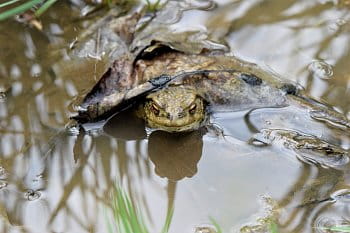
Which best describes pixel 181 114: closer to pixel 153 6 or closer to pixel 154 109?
pixel 154 109

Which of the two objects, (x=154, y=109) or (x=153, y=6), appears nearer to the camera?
(x=154, y=109)

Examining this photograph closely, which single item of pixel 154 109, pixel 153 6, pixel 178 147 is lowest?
pixel 178 147

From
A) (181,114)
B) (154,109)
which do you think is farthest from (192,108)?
(154,109)

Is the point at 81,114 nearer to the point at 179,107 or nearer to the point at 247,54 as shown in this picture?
the point at 179,107

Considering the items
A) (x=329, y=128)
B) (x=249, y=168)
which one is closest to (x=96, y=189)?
(x=249, y=168)

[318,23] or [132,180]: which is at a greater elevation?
[318,23]

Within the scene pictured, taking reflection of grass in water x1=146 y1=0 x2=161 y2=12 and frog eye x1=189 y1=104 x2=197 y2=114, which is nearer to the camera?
frog eye x1=189 y1=104 x2=197 y2=114

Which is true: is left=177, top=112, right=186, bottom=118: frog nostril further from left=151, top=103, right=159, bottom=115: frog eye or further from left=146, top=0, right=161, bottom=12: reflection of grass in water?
left=146, top=0, right=161, bottom=12: reflection of grass in water

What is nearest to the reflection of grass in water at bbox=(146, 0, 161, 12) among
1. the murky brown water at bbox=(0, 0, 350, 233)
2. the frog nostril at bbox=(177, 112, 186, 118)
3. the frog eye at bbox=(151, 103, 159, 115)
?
the murky brown water at bbox=(0, 0, 350, 233)

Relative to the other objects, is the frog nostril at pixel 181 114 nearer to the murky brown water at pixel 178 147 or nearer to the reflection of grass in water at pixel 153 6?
the murky brown water at pixel 178 147
